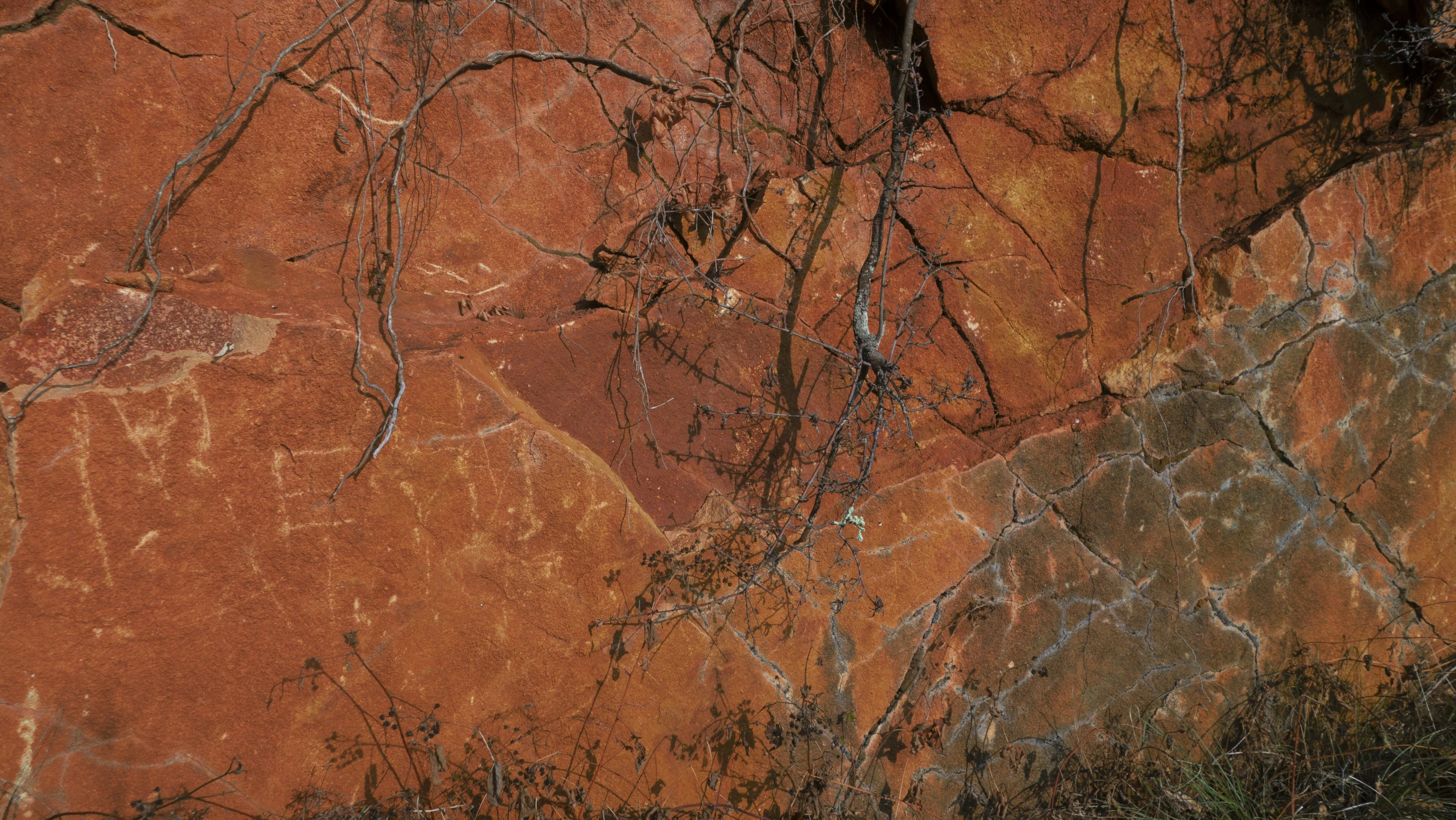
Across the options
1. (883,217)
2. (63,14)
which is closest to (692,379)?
(883,217)

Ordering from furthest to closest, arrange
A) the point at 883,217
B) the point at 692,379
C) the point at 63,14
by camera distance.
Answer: the point at 883,217 < the point at 692,379 < the point at 63,14

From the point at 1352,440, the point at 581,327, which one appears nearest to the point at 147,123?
the point at 581,327

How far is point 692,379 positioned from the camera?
226cm

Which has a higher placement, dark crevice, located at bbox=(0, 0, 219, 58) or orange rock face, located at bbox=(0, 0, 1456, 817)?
dark crevice, located at bbox=(0, 0, 219, 58)

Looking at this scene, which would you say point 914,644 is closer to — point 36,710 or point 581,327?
point 581,327

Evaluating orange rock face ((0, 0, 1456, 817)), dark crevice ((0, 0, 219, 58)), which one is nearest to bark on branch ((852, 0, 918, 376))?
orange rock face ((0, 0, 1456, 817))

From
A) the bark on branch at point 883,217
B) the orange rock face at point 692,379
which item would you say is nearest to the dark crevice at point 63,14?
the orange rock face at point 692,379

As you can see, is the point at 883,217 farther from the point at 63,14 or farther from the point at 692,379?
the point at 63,14

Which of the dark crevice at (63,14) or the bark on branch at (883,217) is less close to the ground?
the dark crevice at (63,14)

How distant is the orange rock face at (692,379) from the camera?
1.80 m

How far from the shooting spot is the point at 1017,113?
2592mm

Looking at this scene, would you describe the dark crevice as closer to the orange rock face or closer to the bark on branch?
the orange rock face

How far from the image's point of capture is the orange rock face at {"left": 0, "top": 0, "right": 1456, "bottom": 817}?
1.80 meters

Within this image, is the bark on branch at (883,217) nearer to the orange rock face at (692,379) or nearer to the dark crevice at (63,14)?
the orange rock face at (692,379)
